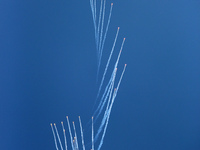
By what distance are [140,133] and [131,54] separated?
46cm

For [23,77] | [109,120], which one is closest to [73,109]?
[109,120]

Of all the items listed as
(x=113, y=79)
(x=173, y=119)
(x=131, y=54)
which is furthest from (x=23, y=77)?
(x=173, y=119)

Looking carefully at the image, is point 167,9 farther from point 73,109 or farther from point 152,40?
point 73,109

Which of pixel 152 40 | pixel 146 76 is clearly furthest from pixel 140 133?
pixel 152 40

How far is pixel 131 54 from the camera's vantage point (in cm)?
134

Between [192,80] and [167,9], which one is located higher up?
[167,9]

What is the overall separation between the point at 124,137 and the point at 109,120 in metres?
0.14

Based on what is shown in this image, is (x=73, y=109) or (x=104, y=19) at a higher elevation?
(x=104, y=19)

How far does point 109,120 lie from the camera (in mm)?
1338

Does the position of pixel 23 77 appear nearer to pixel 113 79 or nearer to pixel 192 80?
pixel 113 79

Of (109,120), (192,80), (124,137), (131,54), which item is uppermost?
(131,54)

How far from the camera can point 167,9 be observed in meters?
1.36

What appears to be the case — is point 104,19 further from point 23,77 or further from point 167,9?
point 23,77

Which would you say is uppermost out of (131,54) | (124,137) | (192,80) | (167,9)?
(167,9)
